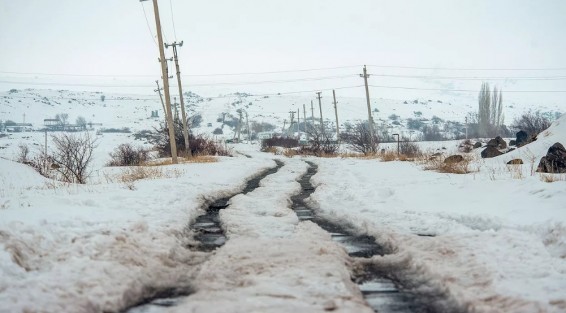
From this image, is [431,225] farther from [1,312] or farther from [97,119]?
[97,119]

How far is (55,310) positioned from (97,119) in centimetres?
17345

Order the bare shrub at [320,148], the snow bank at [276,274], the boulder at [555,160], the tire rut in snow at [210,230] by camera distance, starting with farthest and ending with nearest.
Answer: the bare shrub at [320,148] → the boulder at [555,160] → the tire rut in snow at [210,230] → the snow bank at [276,274]

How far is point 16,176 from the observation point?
13008 millimetres

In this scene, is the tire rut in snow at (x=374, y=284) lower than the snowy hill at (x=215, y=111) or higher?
lower

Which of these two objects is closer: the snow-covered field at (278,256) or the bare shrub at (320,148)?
the snow-covered field at (278,256)

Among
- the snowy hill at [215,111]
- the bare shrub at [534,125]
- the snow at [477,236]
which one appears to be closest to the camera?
the snow at [477,236]

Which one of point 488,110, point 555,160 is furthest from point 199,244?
point 488,110

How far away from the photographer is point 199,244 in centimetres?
539

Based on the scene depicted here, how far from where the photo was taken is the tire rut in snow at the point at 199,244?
10.8ft

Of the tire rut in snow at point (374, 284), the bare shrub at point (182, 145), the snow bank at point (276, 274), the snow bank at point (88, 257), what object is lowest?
the tire rut in snow at point (374, 284)

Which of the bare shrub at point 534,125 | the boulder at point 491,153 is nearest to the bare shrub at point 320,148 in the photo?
the boulder at point 491,153

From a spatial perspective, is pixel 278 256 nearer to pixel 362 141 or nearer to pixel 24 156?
pixel 24 156

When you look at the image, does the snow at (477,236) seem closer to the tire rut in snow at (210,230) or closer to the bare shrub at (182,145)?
the tire rut in snow at (210,230)

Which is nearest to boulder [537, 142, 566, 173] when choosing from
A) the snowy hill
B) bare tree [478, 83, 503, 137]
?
bare tree [478, 83, 503, 137]
